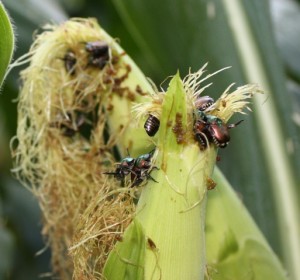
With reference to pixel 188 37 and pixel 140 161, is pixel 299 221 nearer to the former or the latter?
pixel 188 37

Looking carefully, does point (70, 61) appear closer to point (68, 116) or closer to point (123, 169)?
point (68, 116)

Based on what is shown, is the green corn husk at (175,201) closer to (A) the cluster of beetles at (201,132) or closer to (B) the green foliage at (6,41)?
(A) the cluster of beetles at (201,132)

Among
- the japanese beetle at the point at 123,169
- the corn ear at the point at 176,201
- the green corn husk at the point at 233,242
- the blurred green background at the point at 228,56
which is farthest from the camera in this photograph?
the blurred green background at the point at 228,56

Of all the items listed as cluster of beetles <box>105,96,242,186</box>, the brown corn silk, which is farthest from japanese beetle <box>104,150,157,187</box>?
the brown corn silk

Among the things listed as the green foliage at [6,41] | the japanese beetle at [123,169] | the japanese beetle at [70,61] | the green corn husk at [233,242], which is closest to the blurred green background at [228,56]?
the green corn husk at [233,242]

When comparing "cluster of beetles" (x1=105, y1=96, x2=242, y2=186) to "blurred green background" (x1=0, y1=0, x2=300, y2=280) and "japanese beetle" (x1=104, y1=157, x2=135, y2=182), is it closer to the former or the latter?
"japanese beetle" (x1=104, y1=157, x2=135, y2=182)

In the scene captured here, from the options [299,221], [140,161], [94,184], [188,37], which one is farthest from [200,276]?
[188,37]
